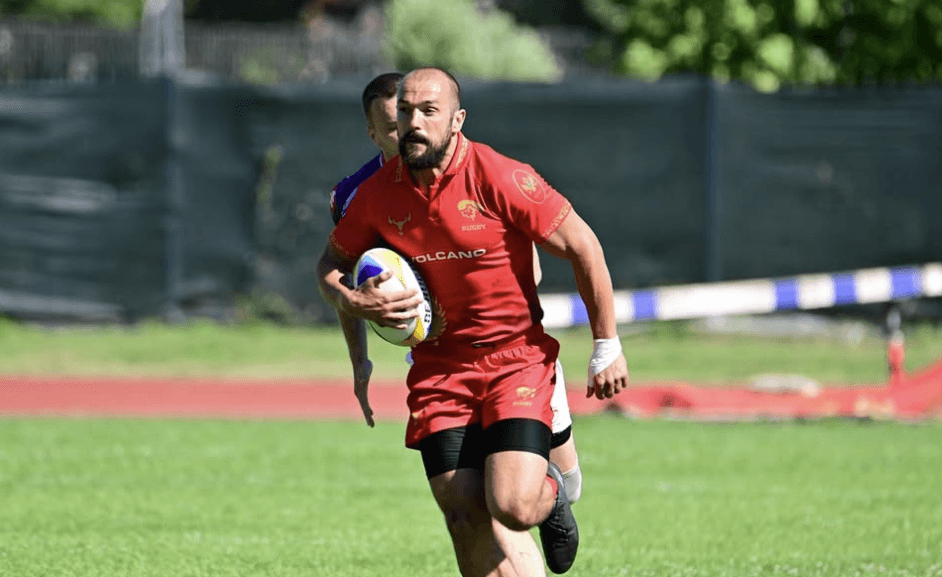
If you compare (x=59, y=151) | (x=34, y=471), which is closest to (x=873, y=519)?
(x=34, y=471)

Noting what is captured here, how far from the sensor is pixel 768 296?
13.8 meters

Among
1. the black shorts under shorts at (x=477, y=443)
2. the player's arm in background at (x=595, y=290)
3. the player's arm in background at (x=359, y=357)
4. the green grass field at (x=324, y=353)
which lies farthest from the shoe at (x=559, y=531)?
the green grass field at (x=324, y=353)

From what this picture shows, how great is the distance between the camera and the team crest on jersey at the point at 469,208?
18.8ft

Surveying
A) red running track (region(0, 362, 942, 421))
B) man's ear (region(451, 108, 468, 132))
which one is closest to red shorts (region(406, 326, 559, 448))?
man's ear (region(451, 108, 468, 132))

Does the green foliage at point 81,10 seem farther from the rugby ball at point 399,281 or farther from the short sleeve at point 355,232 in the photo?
the rugby ball at point 399,281

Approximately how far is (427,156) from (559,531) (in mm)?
1568

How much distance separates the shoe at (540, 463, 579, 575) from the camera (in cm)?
601

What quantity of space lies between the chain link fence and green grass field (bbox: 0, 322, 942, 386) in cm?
901

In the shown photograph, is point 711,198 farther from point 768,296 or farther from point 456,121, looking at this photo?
point 456,121

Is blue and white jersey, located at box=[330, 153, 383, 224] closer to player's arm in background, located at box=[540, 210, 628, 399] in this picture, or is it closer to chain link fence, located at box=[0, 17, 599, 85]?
player's arm in background, located at box=[540, 210, 628, 399]

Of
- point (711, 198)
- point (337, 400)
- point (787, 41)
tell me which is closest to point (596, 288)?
point (337, 400)

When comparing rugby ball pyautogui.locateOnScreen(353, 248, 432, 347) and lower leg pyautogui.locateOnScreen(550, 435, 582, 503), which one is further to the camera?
lower leg pyautogui.locateOnScreen(550, 435, 582, 503)

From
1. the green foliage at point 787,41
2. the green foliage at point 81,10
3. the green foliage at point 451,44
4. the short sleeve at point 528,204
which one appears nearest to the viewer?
the short sleeve at point 528,204

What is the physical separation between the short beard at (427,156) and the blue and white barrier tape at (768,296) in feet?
25.2
